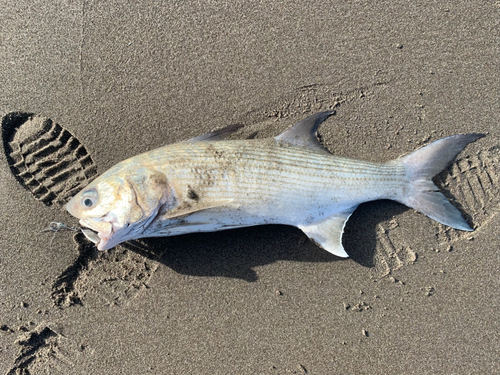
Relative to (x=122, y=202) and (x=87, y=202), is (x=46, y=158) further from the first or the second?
(x=122, y=202)

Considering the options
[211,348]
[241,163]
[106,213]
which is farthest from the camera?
[211,348]

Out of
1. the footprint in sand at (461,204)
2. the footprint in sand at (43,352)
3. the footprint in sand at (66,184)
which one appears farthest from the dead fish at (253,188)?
the footprint in sand at (43,352)

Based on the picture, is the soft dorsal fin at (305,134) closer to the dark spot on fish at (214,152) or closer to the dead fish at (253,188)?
the dead fish at (253,188)

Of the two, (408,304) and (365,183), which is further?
(408,304)

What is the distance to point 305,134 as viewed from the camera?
313cm

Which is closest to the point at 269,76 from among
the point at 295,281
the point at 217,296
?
the point at 295,281

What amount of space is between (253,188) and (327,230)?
0.95 metres

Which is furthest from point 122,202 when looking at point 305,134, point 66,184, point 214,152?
point 305,134

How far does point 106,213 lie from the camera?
2594 mm

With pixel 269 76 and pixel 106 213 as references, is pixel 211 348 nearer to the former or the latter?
pixel 106 213

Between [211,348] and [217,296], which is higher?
[217,296]

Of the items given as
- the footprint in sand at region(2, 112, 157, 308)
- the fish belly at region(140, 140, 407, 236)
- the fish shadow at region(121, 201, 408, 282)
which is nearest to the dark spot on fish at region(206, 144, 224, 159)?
the fish belly at region(140, 140, 407, 236)

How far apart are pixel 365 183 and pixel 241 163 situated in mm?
1326

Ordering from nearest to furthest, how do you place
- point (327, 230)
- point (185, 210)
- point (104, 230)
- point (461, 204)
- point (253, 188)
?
point (104, 230) → point (185, 210) → point (253, 188) → point (327, 230) → point (461, 204)
